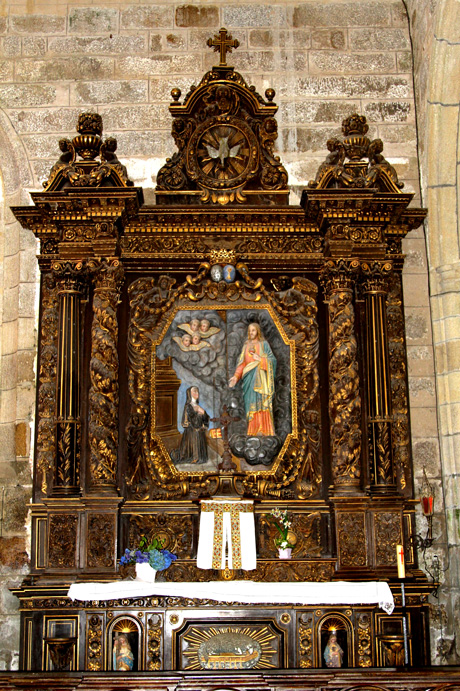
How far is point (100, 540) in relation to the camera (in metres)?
9.15

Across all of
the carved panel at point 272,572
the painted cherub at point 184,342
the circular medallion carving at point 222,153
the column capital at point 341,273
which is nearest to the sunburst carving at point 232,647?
the carved panel at point 272,572

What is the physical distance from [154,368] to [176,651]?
2900mm

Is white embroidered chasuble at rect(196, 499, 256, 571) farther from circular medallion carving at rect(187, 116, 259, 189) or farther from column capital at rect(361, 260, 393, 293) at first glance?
circular medallion carving at rect(187, 116, 259, 189)

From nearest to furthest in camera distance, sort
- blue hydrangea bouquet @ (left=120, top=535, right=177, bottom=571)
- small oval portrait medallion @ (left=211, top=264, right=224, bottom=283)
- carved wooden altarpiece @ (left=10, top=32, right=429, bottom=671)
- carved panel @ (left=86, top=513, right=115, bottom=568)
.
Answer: carved wooden altarpiece @ (left=10, top=32, right=429, bottom=671) < blue hydrangea bouquet @ (left=120, top=535, right=177, bottom=571) < carved panel @ (left=86, top=513, right=115, bottom=568) < small oval portrait medallion @ (left=211, top=264, right=224, bottom=283)

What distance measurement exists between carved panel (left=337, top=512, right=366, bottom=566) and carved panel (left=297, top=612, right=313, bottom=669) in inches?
26.1

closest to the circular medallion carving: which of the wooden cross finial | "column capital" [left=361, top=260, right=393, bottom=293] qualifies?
the wooden cross finial

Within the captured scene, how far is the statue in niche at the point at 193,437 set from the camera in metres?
9.76

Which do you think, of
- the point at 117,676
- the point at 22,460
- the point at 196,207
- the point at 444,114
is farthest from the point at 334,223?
the point at 117,676

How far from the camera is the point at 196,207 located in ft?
33.0

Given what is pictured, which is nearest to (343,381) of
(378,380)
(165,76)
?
A: (378,380)

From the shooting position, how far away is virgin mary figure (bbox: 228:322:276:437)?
32.3 ft

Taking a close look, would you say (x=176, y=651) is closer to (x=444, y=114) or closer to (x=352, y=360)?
(x=352, y=360)

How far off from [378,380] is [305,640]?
270cm

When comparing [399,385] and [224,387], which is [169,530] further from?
[399,385]
